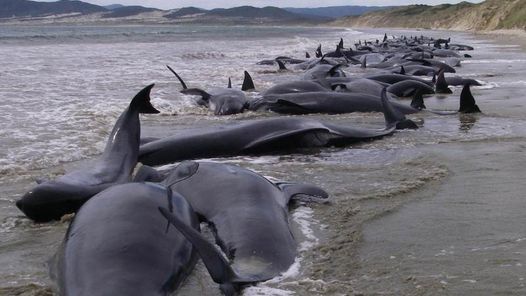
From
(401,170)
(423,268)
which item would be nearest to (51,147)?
(401,170)

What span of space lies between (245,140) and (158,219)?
3.05 m

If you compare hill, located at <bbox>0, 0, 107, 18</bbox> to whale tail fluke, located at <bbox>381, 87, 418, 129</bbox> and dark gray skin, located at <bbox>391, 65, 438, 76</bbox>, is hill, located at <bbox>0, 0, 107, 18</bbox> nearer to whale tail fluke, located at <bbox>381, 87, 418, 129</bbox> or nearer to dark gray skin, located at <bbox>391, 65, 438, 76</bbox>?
dark gray skin, located at <bbox>391, 65, 438, 76</bbox>

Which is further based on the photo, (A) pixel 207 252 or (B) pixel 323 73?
(B) pixel 323 73

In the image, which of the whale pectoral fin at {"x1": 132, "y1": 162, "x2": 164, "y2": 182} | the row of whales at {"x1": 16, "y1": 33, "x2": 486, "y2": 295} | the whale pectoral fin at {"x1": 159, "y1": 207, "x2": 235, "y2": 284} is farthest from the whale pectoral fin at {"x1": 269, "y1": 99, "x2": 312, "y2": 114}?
the whale pectoral fin at {"x1": 159, "y1": 207, "x2": 235, "y2": 284}

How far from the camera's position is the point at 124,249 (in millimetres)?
3082

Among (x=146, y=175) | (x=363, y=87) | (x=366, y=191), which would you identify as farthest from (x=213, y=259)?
(x=363, y=87)

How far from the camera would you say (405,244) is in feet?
12.8

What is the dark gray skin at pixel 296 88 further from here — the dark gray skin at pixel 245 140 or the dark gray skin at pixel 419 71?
the dark gray skin at pixel 419 71

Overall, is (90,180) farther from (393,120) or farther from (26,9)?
(26,9)

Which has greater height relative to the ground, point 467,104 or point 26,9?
point 467,104

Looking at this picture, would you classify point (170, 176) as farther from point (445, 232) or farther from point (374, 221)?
point (445, 232)

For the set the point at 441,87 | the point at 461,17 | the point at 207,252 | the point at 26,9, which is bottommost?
the point at 26,9

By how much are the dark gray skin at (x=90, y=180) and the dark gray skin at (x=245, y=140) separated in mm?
819

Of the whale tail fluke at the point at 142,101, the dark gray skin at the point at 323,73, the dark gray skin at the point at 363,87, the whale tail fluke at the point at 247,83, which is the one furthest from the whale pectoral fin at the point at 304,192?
the whale tail fluke at the point at 247,83
